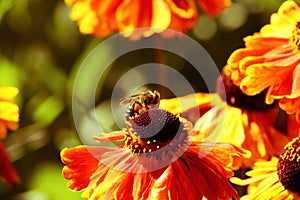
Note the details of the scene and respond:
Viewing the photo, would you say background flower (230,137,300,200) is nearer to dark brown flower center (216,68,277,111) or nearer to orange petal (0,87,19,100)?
dark brown flower center (216,68,277,111)

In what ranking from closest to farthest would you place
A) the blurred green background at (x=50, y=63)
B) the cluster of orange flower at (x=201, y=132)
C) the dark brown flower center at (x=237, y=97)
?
1. the cluster of orange flower at (x=201, y=132)
2. the dark brown flower center at (x=237, y=97)
3. the blurred green background at (x=50, y=63)

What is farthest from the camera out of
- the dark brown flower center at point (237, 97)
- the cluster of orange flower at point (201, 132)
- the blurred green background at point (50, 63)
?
the blurred green background at point (50, 63)

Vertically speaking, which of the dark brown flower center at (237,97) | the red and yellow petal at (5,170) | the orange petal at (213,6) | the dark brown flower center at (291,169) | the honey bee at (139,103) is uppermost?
the orange petal at (213,6)

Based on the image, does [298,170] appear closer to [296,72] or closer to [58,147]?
[296,72]

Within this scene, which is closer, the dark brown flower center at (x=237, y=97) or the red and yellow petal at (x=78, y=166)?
the red and yellow petal at (x=78, y=166)

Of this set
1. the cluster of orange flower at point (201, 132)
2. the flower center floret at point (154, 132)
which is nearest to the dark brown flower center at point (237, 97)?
the cluster of orange flower at point (201, 132)

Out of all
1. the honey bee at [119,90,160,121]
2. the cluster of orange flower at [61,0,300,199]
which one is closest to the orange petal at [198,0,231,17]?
the cluster of orange flower at [61,0,300,199]

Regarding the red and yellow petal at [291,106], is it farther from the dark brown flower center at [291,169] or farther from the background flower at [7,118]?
the background flower at [7,118]

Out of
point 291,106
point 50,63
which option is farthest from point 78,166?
point 50,63
